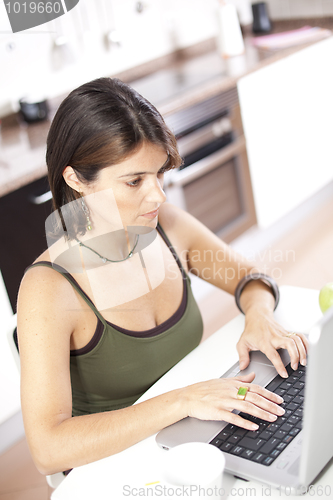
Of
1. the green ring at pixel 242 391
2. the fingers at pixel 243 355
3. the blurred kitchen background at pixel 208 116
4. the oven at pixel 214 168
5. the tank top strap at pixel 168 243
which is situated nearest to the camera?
the green ring at pixel 242 391

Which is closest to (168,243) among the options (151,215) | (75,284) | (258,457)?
(151,215)

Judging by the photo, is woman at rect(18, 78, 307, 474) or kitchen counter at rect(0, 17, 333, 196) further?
kitchen counter at rect(0, 17, 333, 196)

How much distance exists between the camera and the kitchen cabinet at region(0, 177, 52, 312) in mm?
1789

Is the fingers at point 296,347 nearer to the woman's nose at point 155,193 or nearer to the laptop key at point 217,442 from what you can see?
the laptop key at point 217,442

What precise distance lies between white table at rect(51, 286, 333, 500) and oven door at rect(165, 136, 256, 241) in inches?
51.7

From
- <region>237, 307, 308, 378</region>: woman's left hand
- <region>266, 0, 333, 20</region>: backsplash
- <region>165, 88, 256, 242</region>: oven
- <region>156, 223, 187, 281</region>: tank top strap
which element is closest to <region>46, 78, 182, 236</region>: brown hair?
<region>156, 223, 187, 281</region>: tank top strap

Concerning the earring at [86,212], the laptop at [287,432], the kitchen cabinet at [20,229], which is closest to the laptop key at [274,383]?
the laptop at [287,432]

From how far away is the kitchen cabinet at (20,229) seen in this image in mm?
1789

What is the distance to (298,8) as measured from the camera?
3270 millimetres

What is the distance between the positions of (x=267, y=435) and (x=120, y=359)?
38 centimetres

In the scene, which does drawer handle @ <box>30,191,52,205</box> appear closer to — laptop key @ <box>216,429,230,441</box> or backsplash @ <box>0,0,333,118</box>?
backsplash @ <box>0,0,333,118</box>

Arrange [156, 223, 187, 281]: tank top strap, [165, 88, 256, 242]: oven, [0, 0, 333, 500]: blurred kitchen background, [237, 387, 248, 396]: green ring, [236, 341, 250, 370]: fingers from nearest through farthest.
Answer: [237, 387, 248, 396]: green ring, [236, 341, 250, 370]: fingers, [156, 223, 187, 281]: tank top strap, [0, 0, 333, 500]: blurred kitchen background, [165, 88, 256, 242]: oven

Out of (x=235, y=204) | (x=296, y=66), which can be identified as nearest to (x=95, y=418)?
(x=235, y=204)

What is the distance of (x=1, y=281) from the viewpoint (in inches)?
70.2
